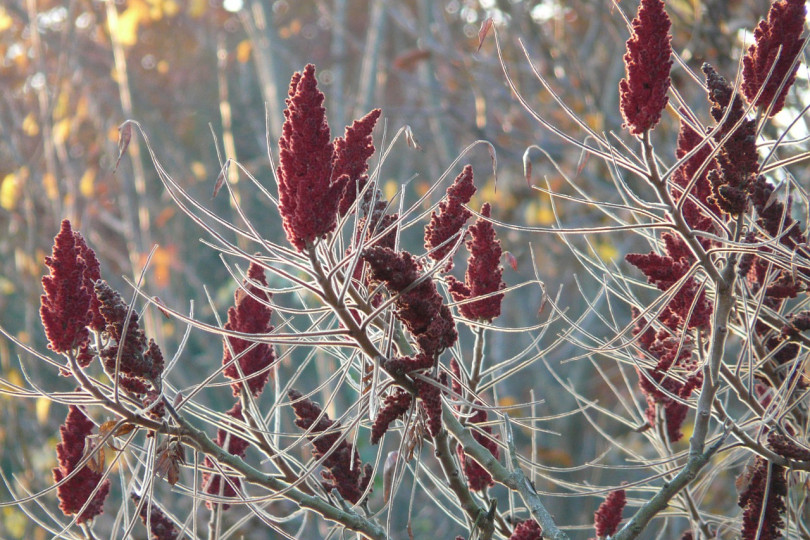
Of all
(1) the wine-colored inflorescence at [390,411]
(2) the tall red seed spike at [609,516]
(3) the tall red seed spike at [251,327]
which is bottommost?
(2) the tall red seed spike at [609,516]

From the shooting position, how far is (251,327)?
45.8 inches

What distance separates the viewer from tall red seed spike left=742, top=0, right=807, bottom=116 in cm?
95

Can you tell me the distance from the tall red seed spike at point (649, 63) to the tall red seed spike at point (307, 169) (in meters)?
0.31

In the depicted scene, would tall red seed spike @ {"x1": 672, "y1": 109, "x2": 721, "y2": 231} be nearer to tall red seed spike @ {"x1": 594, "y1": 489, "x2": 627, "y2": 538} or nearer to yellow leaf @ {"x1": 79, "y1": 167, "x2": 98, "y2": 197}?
tall red seed spike @ {"x1": 594, "y1": 489, "x2": 627, "y2": 538}

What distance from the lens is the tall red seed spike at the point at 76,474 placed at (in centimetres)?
112

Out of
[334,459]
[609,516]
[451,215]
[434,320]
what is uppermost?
[451,215]

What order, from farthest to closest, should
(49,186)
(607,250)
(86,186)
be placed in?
(607,250) < (86,186) < (49,186)

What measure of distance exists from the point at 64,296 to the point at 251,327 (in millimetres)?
301

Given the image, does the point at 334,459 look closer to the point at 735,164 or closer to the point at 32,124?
the point at 735,164

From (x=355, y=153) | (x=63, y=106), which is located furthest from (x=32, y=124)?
(x=355, y=153)

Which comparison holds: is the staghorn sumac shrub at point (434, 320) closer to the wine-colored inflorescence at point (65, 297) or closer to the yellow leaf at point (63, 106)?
the wine-colored inflorescence at point (65, 297)

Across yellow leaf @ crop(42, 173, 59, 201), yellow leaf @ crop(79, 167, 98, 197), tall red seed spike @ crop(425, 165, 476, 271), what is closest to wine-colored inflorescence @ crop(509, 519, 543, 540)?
tall red seed spike @ crop(425, 165, 476, 271)

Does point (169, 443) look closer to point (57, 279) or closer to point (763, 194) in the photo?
point (57, 279)

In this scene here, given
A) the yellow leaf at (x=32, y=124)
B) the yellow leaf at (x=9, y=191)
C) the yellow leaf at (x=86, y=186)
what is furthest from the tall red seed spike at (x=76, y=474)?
the yellow leaf at (x=86, y=186)
